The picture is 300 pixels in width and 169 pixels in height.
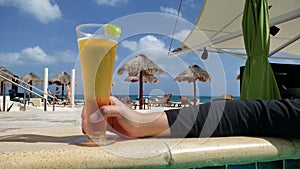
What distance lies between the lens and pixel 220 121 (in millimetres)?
803

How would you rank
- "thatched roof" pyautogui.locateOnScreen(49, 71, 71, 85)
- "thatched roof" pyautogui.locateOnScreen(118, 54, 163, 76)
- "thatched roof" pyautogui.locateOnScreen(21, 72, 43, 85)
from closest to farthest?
1. "thatched roof" pyautogui.locateOnScreen(118, 54, 163, 76)
2. "thatched roof" pyautogui.locateOnScreen(21, 72, 43, 85)
3. "thatched roof" pyautogui.locateOnScreen(49, 71, 71, 85)

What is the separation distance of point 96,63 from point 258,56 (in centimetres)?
121

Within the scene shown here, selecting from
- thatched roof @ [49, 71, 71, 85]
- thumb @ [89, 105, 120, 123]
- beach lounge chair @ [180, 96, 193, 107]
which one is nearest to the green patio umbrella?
beach lounge chair @ [180, 96, 193, 107]

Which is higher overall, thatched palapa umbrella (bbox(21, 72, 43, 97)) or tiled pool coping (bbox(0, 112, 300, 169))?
thatched palapa umbrella (bbox(21, 72, 43, 97))

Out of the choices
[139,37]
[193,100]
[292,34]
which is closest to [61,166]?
[139,37]

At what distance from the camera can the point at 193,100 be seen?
837mm

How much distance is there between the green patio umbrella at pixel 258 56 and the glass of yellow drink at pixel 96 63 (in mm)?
1100

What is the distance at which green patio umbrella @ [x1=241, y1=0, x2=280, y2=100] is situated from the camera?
1490 millimetres

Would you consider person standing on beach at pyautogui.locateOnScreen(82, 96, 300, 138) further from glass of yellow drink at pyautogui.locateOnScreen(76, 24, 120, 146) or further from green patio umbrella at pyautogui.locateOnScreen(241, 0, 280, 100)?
green patio umbrella at pyautogui.locateOnScreen(241, 0, 280, 100)

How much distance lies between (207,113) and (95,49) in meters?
0.39

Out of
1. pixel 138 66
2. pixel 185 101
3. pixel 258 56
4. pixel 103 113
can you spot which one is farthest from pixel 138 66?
pixel 258 56

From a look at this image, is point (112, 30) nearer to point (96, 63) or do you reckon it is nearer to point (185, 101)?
point (96, 63)

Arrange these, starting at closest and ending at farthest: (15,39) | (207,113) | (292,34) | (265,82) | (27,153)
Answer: (27,153), (207,113), (265,82), (292,34), (15,39)

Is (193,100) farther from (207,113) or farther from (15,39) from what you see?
(15,39)
